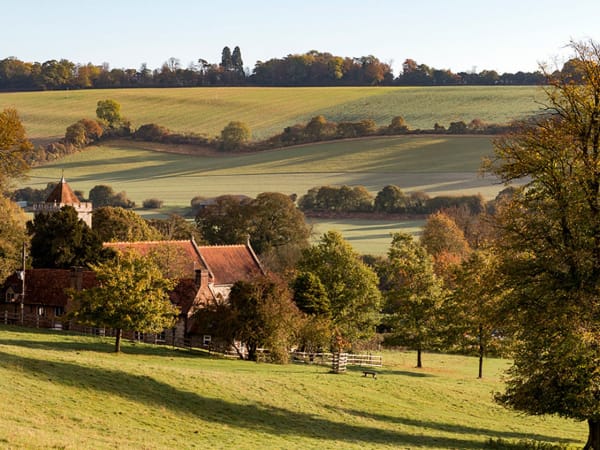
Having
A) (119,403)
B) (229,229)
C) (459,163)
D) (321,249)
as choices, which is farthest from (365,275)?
(459,163)

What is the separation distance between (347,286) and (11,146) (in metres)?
29.0

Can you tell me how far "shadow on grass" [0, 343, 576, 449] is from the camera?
38844 mm

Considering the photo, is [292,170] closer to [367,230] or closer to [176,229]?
[367,230]

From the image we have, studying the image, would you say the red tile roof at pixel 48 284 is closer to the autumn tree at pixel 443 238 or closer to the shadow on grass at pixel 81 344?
the shadow on grass at pixel 81 344

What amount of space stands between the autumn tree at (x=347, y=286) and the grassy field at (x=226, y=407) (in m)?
21.3

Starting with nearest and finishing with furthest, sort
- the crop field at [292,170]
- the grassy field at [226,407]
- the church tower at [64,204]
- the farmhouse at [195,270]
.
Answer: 1. the grassy field at [226,407]
2. the farmhouse at [195,270]
3. the church tower at [64,204]
4. the crop field at [292,170]

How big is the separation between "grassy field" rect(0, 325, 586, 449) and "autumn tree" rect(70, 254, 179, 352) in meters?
1.83

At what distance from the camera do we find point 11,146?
75750 mm

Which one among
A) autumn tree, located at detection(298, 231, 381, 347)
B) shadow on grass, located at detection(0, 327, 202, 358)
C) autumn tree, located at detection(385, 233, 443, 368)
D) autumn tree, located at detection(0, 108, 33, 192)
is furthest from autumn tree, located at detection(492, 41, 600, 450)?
autumn tree, located at detection(0, 108, 33, 192)

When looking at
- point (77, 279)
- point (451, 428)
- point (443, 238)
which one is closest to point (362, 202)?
point (443, 238)

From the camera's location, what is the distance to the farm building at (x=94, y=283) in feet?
228

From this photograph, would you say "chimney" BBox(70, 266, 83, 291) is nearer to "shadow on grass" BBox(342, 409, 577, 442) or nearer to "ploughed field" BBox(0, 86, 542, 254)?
"shadow on grass" BBox(342, 409, 577, 442)

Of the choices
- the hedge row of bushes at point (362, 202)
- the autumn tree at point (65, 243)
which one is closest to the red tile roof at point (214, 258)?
the autumn tree at point (65, 243)

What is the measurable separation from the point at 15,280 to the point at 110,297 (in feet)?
70.8
